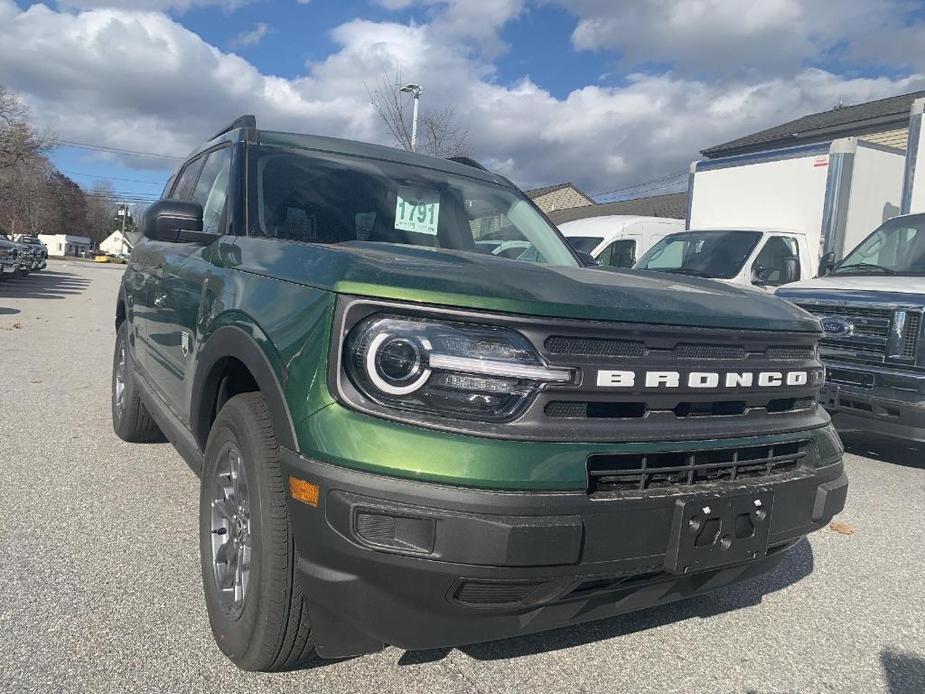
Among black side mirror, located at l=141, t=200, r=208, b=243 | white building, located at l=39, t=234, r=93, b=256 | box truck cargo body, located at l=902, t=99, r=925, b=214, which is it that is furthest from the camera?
white building, located at l=39, t=234, r=93, b=256

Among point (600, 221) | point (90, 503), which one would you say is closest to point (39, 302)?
point (600, 221)

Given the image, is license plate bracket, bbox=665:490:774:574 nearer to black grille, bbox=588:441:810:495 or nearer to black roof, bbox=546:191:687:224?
black grille, bbox=588:441:810:495

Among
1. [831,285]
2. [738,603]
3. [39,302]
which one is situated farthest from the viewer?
[39,302]

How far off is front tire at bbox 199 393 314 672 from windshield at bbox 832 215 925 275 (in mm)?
5705

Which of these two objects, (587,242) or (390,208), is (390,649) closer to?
(390,208)

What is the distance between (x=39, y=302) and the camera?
649 inches

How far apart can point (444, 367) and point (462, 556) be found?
0.46 m

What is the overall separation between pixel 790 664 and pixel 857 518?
6.53 ft

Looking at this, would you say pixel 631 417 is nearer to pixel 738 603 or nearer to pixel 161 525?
pixel 738 603

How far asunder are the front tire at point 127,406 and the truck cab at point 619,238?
7562mm

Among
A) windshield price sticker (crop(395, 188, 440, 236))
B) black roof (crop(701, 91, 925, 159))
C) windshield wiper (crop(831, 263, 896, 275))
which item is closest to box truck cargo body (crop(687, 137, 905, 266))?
windshield wiper (crop(831, 263, 896, 275))

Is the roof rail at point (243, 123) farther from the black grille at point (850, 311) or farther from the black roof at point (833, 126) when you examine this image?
the black roof at point (833, 126)

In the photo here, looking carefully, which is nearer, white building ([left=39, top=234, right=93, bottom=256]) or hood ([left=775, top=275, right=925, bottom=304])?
hood ([left=775, top=275, right=925, bottom=304])

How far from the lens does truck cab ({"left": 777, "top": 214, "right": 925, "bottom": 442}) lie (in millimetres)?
4918
